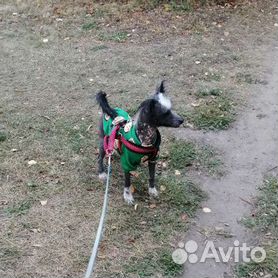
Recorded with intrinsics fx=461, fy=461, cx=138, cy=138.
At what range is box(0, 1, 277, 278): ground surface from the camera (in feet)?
13.2

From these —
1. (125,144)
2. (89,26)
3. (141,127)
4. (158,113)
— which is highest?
(158,113)

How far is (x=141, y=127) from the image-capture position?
13.0 ft

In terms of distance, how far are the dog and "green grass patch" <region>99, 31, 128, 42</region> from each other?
384 centimetres

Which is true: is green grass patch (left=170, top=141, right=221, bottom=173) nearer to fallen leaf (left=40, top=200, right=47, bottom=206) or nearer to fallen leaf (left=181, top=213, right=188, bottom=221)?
fallen leaf (left=181, top=213, right=188, bottom=221)

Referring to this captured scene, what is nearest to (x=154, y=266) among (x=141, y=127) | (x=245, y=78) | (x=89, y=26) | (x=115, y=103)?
(x=141, y=127)

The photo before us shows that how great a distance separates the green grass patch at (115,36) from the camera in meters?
8.00

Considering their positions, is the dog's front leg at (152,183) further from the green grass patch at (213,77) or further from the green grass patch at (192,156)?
the green grass patch at (213,77)

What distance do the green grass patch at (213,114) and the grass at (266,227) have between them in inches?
45.2

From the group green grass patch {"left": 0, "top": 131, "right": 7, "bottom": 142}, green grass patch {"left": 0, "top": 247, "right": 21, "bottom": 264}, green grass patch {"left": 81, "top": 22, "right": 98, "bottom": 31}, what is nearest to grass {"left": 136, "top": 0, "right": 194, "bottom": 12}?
green grass patch {"left": 81, "top": 22, "right": 98, "bottom": 31}

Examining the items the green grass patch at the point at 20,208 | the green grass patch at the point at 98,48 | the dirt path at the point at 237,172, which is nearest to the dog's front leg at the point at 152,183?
the dirt path at the point at 237,172

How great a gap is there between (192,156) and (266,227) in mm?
1274

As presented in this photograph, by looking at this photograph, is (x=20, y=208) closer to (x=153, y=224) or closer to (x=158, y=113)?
(x=153, y=224)

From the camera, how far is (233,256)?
3.84 metres

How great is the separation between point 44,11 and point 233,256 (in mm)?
6810
